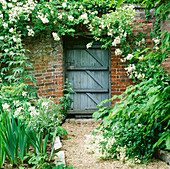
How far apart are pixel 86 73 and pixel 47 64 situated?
3.35ft

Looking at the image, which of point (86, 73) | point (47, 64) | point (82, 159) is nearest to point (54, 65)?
point (47, 64)

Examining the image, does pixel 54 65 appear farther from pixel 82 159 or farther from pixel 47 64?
pixel 82 159

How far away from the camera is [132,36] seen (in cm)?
505

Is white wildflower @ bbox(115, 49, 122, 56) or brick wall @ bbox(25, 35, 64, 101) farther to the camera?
brick wall @ bbox(25, 35, 64, 101)

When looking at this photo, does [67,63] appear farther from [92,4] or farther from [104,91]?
[92,4]

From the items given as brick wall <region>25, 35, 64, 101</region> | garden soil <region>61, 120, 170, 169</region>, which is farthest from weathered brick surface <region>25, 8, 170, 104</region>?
garden soil <region>61, 120, 170, 169</region>

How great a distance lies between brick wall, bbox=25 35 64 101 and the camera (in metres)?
5.03

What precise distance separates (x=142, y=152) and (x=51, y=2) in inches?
150

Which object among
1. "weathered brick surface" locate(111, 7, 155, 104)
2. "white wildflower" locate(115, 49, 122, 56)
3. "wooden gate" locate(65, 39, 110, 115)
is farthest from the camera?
"wooden gate" locate(65, 39, 110, 115)

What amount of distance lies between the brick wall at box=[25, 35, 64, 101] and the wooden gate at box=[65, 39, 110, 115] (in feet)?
1.22

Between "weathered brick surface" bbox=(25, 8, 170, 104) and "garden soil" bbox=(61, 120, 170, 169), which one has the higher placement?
"weathered brick surface" bbox=(25, 8, 170, 104)

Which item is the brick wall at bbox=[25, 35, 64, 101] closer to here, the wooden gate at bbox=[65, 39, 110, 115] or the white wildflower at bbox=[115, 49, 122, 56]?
the wooden gate at bbox=[65, 39, 110, 115]

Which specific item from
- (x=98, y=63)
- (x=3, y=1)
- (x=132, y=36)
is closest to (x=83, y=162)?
(x=98, y=63)

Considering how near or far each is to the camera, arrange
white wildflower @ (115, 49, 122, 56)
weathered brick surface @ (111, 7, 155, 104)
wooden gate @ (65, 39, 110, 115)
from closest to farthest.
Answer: white wildflower @ (115, 49, 122, 56) < weathered brick surface @ (111, 7, 155, 104) < wooden gate @ (65, 39, 110, 115)
